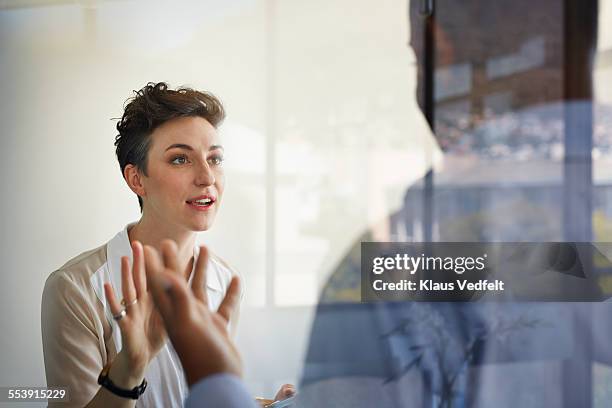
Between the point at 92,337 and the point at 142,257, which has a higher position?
the point at 142,257

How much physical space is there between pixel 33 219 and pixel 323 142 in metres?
0.61

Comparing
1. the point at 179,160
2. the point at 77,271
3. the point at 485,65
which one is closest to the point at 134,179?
the point at 179,160

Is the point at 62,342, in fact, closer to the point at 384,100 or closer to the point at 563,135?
the point at 384,100

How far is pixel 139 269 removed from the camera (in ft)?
3.63

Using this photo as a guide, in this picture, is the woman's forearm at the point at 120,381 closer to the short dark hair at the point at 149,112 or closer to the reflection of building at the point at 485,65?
the short dark hair at the point at 149,112

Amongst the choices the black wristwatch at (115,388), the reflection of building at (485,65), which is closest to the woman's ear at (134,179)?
the black wristwatch at (115,388)

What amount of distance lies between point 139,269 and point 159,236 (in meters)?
0.10

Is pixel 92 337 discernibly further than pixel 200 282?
Yes

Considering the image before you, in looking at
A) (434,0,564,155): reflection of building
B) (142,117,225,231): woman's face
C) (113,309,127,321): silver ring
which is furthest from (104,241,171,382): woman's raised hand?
(434,0,564,155): reflection of building

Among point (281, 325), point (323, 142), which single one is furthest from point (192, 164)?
point (281, 325)

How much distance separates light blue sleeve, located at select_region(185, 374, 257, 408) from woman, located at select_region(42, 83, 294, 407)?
31cm

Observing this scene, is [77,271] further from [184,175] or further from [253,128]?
[253,128]

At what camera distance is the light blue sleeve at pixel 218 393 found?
0.80 meters

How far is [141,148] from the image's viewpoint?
1189 mm
